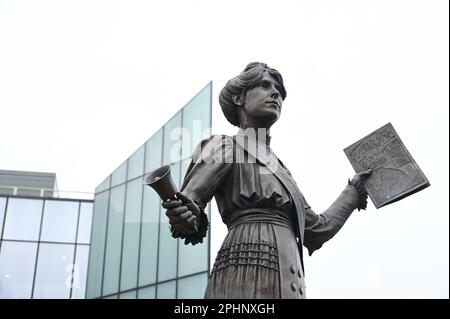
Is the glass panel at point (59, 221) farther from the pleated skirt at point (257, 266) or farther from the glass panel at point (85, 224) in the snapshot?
the pleated skirt at point (257, 266)

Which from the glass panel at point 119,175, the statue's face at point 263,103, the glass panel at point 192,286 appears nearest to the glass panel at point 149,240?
the glass panel at point 192,286

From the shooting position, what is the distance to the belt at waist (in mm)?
4859

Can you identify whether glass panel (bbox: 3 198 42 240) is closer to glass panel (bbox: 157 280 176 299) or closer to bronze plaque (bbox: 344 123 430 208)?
glass panel (bbox: 157 280 176 299)

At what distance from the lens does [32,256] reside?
30781mm

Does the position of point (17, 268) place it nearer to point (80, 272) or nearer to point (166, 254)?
point (80, 272)

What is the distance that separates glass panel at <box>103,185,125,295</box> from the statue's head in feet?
72.0

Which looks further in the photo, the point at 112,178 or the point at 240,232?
the point at 112,178

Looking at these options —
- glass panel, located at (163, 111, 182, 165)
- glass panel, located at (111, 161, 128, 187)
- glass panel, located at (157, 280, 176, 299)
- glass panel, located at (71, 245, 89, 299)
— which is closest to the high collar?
glass panel, located at (157, 280, 176, 299)

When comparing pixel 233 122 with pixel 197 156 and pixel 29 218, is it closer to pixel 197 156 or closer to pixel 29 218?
pixel 197 156

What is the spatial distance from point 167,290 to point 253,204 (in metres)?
Result: 19.9

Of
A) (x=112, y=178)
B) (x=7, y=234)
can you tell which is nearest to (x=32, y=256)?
(x=7, y=234)

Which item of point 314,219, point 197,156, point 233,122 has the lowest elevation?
point 314,219

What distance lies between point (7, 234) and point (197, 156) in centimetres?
2797
